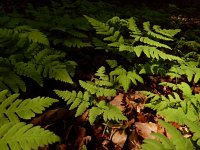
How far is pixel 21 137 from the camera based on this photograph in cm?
174

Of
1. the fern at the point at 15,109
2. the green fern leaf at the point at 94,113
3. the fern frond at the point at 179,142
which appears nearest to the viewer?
the fern frond at the point at 179,142

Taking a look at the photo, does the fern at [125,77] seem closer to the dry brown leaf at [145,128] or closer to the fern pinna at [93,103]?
the fern pinna at [93,103]

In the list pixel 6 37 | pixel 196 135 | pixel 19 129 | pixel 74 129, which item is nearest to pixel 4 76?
pixel 6 37

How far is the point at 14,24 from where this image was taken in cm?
378

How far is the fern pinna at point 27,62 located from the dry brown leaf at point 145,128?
0.91 m

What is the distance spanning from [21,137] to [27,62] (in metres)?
1.52

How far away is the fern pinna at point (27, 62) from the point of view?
2732mm

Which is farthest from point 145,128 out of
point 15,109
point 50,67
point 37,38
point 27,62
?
point 37,38

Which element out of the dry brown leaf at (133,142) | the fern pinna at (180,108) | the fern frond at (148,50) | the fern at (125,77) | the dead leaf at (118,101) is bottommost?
the dry brown leaf at (133,142)

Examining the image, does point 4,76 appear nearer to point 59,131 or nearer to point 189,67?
point 59,131

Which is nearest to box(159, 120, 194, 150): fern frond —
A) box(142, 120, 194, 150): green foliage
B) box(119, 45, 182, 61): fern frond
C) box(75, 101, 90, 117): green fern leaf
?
box(142, 120, 194, 150): green foliage

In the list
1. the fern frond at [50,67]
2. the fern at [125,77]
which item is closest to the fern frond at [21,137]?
the fern frond at [50,67]

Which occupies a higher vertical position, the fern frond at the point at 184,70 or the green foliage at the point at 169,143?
the green foliage at the point at 169,143

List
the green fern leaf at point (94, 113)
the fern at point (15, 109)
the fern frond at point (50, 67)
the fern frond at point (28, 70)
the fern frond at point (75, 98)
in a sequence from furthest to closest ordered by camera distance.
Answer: the fern frond at point (50, 67)
the fern frond at point (28, 70)
the fern frond at point (75, 98)
the green fern leaf at point (94, 113)
the fern at point (15, 109)
